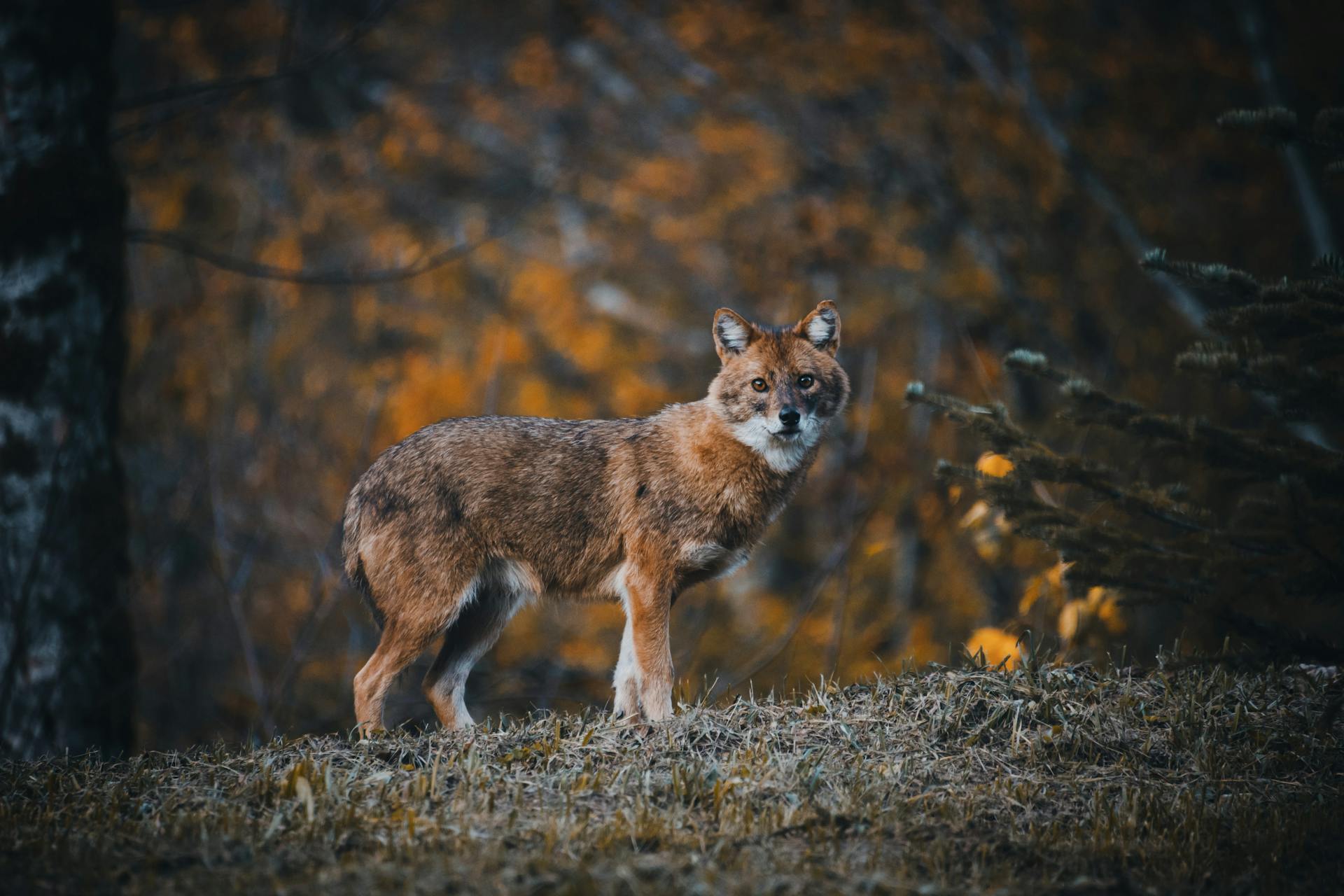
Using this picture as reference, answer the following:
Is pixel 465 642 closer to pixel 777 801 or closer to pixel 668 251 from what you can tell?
pixel 777 801

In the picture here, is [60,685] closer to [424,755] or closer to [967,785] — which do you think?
[424,755]

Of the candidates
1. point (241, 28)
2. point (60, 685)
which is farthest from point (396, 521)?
point (241, 28)

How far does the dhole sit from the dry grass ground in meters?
1.00

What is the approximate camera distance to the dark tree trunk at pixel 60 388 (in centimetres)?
764

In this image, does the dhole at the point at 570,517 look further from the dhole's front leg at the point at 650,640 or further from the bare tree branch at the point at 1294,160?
the bare tree branch at the point at 1294,160

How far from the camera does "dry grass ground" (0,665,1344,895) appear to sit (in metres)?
3.97

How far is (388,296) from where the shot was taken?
21906 mm

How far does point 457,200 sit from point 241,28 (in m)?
5.24

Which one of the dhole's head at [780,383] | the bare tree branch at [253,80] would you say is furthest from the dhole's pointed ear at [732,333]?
the bare tree branch at [253,80]

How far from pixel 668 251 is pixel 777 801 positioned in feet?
57.2

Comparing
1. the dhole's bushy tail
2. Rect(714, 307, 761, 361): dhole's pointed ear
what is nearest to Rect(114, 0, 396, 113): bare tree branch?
the dhole's bushy tail

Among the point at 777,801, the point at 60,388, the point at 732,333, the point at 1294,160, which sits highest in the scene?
the point at 1294,160

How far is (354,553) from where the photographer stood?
7.07 m

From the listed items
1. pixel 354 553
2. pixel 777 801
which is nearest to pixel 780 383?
pixel 354 553
